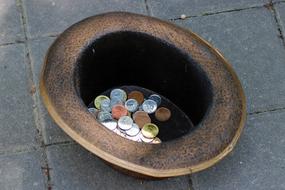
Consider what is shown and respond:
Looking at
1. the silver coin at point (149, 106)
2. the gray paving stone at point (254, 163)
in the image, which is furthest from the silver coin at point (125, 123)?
the gray paving stone at point (254, 163)

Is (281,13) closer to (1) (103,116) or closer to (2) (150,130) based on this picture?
(2) (150,130)

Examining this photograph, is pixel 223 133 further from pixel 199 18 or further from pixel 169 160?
pixel 199 18

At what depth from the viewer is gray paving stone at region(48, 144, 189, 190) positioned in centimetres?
247

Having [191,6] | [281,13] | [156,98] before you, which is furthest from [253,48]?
[156,98]

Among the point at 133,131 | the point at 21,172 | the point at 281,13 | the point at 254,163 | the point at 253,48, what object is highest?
the point at 281,13

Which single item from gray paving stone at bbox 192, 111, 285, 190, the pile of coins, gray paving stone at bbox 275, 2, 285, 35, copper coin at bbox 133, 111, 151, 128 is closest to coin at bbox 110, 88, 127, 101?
the pile of coins

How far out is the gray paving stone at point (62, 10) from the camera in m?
2.89

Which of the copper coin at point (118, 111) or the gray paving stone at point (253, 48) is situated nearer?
the copper coin at point (118, 111)

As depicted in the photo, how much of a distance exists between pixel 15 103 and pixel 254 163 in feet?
3.89

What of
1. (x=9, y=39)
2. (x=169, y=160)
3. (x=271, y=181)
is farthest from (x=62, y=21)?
(x=271, y=181)

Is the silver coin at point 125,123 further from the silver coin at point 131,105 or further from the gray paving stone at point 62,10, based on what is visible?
the gray paving stone at point 62,10

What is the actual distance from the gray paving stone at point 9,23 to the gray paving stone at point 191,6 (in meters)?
0.72

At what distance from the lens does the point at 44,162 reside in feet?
8.27

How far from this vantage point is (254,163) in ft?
8.38
